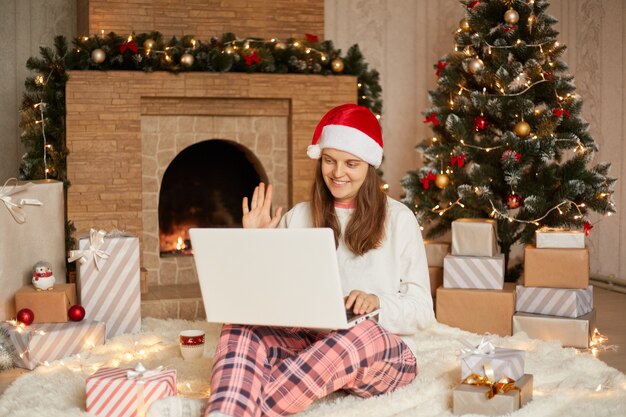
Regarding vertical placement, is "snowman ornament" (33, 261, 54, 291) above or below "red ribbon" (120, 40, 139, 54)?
below

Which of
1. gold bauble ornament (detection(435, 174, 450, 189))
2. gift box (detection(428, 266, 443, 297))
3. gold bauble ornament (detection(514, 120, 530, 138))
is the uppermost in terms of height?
gold bauble ornament (detection(514, 120, 530, 138))

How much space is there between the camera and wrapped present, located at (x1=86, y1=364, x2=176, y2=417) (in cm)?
216

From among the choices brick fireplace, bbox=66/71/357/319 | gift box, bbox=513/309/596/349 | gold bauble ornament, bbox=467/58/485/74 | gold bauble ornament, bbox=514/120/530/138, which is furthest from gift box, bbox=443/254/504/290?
brick fireplace, bbox=66/71/357/319

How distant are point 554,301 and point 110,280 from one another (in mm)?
1850

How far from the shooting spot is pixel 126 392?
2.16 m

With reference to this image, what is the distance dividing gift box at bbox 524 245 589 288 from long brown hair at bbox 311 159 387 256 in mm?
1269

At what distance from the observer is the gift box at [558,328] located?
10.8ft

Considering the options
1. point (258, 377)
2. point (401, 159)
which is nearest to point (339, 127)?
point (258, 377)

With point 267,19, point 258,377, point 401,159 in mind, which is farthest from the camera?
point 401,159

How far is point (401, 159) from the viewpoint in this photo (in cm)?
511

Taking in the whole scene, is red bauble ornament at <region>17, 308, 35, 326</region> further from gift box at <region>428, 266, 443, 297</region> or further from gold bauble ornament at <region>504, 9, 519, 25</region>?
gold bauble ornament at <region>504, 9, 519, 25</region>

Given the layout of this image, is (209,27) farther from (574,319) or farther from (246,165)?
(574,319)

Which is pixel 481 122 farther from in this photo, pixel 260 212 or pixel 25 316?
pixel 25 316

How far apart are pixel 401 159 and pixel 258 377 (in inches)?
128
